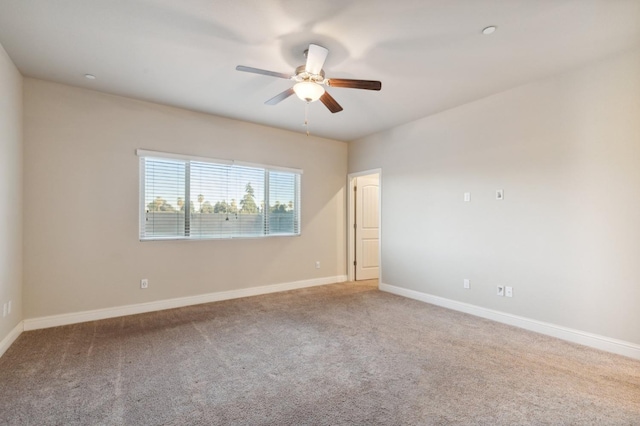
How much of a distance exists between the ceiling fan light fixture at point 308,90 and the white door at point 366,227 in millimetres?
3473

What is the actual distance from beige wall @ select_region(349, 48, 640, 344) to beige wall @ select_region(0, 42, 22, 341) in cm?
483

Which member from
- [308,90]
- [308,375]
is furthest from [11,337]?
[308,90]

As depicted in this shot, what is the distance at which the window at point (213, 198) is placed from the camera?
165 inches

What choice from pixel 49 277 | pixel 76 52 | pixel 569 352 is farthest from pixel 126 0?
pixel 569 352

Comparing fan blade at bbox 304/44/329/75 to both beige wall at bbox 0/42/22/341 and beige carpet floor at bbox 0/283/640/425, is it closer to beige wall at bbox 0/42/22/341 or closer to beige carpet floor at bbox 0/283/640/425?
beige carpet floor at bbox 0/283/640/425

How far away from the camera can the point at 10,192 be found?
119 inches

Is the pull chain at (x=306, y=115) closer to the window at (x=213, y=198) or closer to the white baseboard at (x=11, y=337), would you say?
the window at (x=213, y=198)

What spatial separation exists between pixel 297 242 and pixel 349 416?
371 cm

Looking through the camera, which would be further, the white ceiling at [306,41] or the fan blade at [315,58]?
the fan blade at [315,58]

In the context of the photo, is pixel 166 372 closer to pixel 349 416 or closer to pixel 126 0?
pixel 349 416

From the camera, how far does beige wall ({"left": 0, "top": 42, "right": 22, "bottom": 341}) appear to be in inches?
112

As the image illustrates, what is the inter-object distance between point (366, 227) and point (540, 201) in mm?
3255

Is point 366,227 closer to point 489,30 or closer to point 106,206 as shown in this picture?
point 489,30

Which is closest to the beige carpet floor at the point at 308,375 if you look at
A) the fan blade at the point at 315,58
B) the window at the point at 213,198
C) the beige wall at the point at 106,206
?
the beige wall at the point at 106,206
